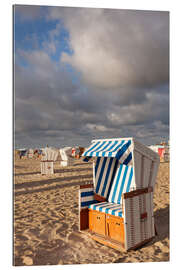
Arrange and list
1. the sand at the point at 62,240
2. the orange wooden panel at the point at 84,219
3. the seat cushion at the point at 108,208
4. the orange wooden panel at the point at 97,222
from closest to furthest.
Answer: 1. the sand at the point at 62,240
2. the seat cushion at the point at 108,208
3. the orange wooden panel at the point at 97,222
4. the orange wooden panel at the point at 84,219

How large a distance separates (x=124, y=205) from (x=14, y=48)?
3.10 metres

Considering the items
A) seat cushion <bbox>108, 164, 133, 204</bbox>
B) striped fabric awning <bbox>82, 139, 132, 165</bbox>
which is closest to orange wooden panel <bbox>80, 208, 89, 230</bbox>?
seat cushion <bbox>108, 164, 133, 204</bbox>

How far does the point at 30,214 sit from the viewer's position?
5.00 metres

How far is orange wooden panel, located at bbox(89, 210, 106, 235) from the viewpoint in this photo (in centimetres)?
376

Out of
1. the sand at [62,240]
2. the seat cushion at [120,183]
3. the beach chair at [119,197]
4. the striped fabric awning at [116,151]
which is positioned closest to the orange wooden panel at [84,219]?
the beach chair at [119,197]

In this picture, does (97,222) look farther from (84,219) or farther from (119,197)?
(119,197)

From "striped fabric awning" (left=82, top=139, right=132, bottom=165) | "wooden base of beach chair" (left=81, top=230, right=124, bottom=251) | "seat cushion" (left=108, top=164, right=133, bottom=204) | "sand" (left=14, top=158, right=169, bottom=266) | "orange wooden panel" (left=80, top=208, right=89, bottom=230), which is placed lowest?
"sand" (left=14, top=158, right=169, bottom=266)

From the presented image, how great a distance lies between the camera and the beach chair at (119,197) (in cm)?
337

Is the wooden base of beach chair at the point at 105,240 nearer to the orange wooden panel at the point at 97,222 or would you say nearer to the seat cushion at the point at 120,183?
the orange wooden panel at the point at 97,222

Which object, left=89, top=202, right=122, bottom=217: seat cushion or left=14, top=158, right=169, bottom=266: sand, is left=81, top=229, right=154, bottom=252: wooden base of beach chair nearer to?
left=14, top=158, right=169, bottom=266: sand
